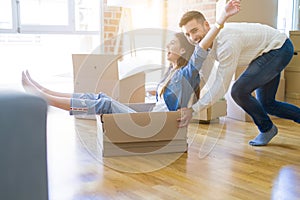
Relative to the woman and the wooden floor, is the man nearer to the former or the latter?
the woman

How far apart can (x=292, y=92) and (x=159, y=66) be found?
4.38ft

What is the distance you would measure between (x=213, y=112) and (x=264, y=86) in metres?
0.80

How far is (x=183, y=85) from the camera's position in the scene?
2207mm

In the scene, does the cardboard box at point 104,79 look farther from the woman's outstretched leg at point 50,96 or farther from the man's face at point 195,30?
the man's face at point 195,30

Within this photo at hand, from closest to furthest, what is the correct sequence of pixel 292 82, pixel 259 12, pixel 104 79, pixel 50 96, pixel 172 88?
1. pixel 50 96
2. pixel 172 88
3. pixel 104 79
4. pixel 259 12
5. pixel 292 82

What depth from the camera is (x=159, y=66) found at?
390 cm

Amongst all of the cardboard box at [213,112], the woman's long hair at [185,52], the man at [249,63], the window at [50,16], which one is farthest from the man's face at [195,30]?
the window at [50,16]

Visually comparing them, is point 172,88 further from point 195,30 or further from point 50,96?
point 50,96

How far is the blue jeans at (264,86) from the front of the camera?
229 cm

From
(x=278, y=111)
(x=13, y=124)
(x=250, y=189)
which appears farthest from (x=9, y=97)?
(x=278, y=111)

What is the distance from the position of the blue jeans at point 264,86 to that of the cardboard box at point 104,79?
4.07 feet

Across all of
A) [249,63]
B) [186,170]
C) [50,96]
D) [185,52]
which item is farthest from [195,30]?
[50,96]

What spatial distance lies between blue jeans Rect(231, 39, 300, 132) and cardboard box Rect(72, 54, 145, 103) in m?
1.24

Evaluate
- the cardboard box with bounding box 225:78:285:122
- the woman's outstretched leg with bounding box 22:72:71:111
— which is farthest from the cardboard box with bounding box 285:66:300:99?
the woman's outstretched leg with bounding box 22:72:71:111
